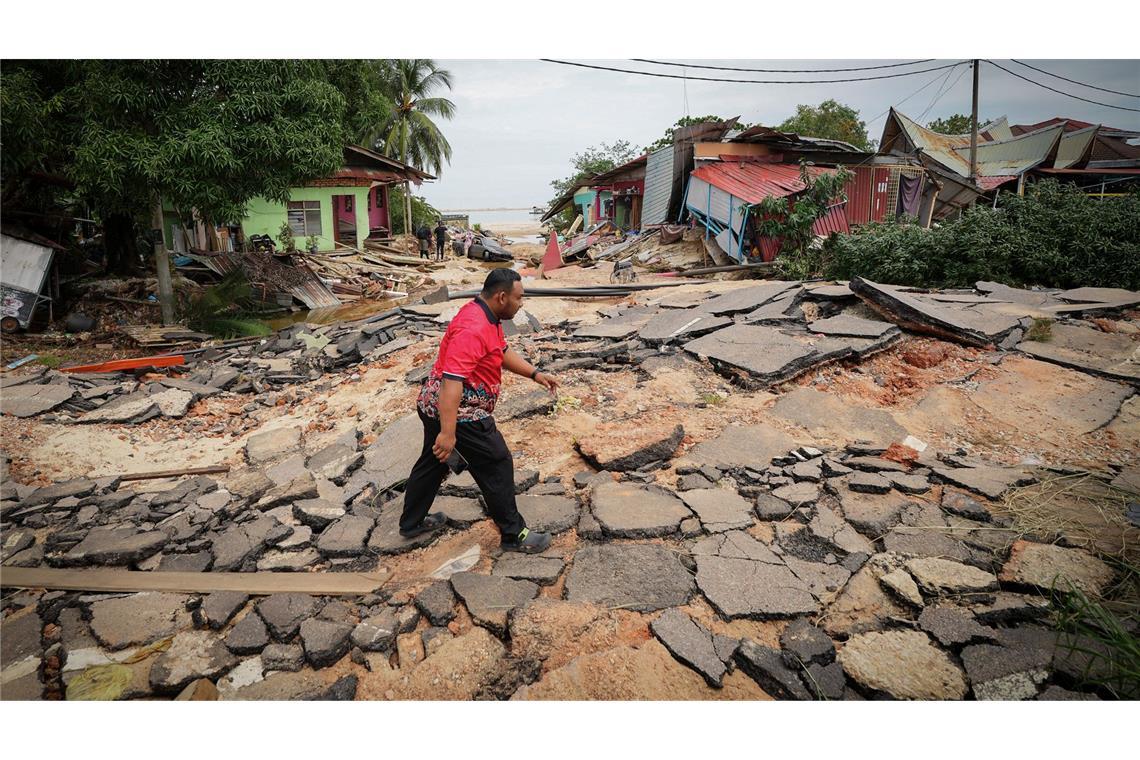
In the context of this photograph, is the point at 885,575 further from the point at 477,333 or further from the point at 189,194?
the point at 189,194

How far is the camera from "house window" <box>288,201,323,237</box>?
725 inches

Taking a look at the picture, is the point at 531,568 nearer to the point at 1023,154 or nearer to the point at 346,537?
the point at 346,537

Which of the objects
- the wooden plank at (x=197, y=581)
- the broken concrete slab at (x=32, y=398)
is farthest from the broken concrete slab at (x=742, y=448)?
the broken concrete slab at (x=32, y=398)

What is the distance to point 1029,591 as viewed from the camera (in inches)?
109

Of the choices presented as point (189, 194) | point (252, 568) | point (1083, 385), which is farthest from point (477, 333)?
point (189, 194)

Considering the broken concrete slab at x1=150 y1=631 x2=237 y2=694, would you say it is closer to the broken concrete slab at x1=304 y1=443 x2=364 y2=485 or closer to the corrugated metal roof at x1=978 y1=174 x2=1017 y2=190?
the broken concrete slab at x1=304 y1=443 x2=364 y2=485

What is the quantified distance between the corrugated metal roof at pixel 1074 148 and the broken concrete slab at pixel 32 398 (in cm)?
2687

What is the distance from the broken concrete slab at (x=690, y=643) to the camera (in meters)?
2.36

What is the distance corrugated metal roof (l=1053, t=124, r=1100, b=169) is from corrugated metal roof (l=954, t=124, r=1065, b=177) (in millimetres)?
363

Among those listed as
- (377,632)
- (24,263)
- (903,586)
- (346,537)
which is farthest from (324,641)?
(24,263)

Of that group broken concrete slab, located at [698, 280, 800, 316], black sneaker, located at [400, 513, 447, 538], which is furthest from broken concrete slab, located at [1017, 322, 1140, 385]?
black sneaker, located at [400, 513, 447, 538]

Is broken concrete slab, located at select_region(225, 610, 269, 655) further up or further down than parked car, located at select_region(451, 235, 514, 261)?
further down

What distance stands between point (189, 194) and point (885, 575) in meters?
10.5

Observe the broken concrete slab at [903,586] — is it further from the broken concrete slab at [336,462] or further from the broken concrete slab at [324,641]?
the broken concrete slab at [336,462]
